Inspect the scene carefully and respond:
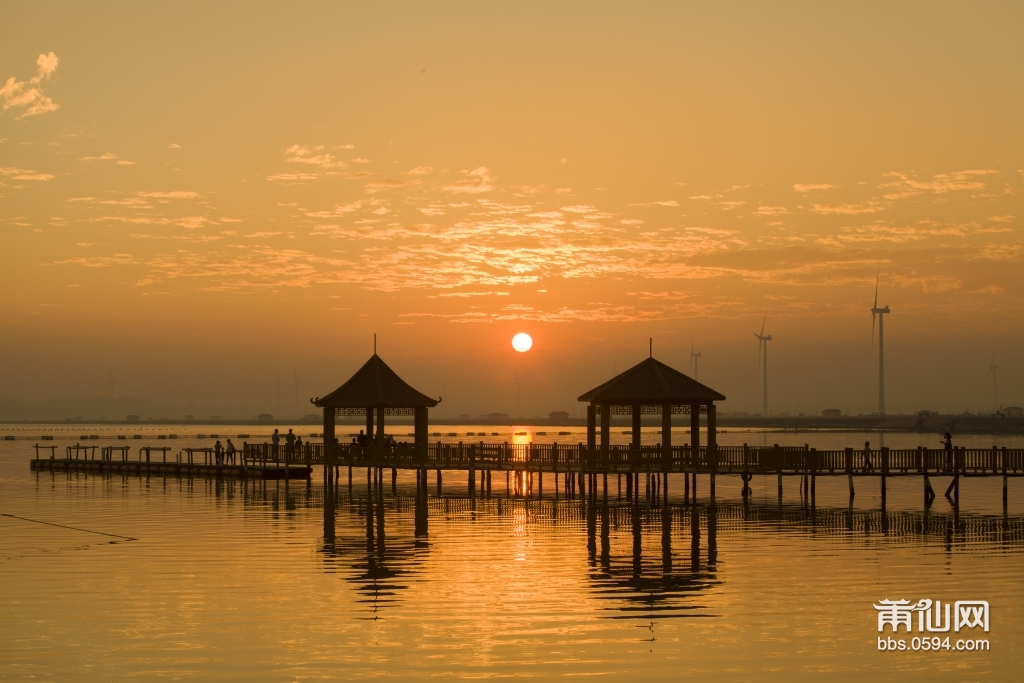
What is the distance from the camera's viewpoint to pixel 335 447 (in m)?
53.7

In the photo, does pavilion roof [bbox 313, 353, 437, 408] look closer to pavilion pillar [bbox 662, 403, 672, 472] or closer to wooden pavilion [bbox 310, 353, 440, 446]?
wooden pavilion [bbox 310, 353, 440, 446]

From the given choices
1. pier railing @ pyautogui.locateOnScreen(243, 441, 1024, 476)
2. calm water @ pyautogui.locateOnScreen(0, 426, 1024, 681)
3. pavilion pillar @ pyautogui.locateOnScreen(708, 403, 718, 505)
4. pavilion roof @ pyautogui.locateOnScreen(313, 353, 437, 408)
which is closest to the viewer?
calm water @ pyautogui.locateOnScreen(0, 426, 1024, 681)

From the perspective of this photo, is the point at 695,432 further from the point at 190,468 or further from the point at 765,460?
the point at 190,468

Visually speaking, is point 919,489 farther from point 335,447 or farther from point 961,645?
point 961,645

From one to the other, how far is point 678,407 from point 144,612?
94.4 feet

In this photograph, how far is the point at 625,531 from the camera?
113 ft

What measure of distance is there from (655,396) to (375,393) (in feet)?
49.2

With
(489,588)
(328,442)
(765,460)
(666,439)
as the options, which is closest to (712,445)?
(666,439)

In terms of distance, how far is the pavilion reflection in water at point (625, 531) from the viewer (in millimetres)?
23281

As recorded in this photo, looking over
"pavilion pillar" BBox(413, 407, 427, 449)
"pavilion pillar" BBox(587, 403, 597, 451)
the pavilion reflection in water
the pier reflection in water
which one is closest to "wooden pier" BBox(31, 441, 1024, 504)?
"pavilion pillar" BBox(587, 403, 597, 451)

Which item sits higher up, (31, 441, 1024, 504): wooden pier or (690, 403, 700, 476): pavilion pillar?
(690, 403, 700, 476): pavilion pillar

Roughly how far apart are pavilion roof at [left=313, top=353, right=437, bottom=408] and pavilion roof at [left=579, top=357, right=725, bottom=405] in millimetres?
11028

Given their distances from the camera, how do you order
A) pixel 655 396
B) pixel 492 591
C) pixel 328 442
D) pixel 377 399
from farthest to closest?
pixel 328 442
pixel 377 399
pixel 655 396
pixel 492 591

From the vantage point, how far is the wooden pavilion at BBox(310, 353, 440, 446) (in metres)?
52.5
